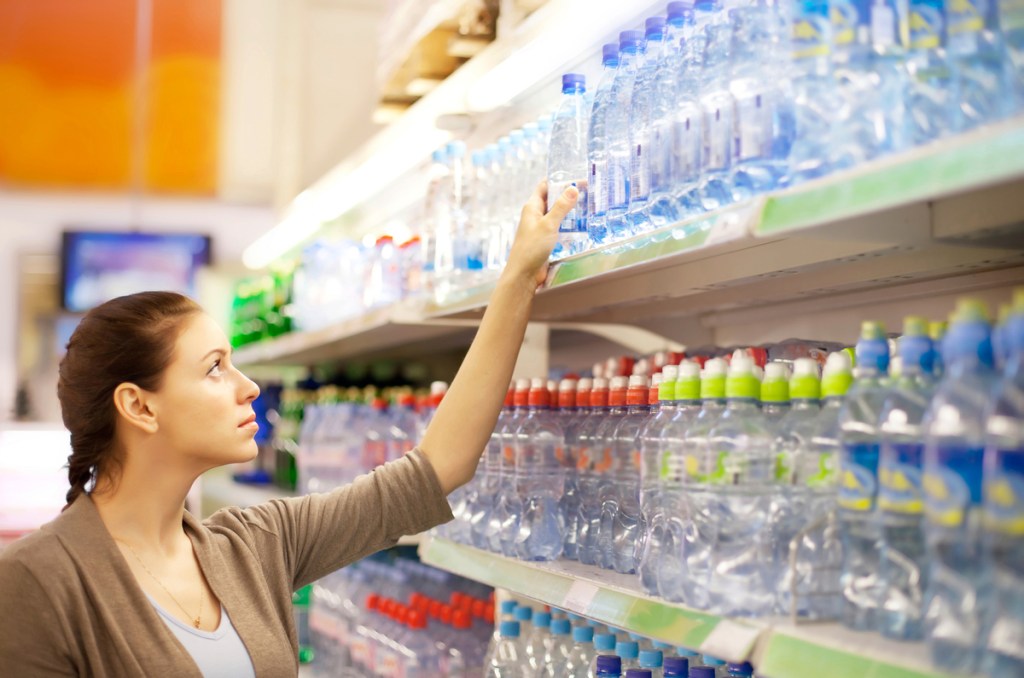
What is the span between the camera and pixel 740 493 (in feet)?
5.55

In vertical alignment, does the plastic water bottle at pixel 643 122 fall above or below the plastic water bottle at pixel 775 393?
above

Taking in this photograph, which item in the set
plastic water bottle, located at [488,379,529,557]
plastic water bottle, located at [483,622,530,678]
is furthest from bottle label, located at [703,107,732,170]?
plastic water bottle, located at [483,622,530,678]

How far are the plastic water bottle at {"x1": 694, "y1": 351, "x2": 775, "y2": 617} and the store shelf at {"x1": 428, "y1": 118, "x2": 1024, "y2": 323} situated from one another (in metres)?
0.25

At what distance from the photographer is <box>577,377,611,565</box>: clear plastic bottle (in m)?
2.32

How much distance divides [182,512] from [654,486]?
3.21 feet

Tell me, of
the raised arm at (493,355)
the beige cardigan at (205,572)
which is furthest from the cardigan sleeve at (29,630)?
the raised arm at (493,355)

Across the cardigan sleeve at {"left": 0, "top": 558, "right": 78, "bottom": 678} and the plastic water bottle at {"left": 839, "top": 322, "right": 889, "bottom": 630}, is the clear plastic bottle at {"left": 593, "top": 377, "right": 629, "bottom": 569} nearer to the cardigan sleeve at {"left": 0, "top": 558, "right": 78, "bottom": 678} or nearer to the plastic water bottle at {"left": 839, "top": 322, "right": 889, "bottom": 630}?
the plastic water bottle at {"left": 839, "top": 322, "right": 889, "bottom": 630}

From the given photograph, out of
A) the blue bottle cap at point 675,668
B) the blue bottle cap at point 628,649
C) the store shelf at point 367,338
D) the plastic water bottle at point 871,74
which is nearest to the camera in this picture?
the plastic water bottle at point 871,74

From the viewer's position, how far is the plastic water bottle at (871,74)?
55.1 inches

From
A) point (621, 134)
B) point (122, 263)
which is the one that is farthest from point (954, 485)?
point (122, 263)

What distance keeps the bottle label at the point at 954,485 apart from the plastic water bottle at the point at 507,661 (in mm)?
1514

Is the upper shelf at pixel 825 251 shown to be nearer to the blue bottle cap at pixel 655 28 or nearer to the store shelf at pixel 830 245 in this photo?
the store shelf at pixel 830 245

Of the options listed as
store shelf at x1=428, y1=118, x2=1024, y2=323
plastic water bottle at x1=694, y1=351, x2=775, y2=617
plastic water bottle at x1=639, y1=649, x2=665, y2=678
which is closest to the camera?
store shelf at x1=428, y1=118, x2=1024, y2=323

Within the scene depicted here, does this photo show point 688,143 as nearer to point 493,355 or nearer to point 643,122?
point 643,122
